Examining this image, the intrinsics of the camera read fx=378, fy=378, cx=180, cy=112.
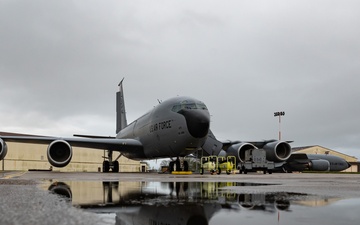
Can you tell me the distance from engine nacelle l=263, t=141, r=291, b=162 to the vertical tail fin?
1593cm

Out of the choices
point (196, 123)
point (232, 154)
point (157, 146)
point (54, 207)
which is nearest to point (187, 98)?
point (196, 123)

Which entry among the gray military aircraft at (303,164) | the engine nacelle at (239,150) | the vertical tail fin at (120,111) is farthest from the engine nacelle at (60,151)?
the gray military aircraft at (303,164)

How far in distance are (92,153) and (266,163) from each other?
44645 mm

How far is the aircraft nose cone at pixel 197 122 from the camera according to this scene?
61.0 ft

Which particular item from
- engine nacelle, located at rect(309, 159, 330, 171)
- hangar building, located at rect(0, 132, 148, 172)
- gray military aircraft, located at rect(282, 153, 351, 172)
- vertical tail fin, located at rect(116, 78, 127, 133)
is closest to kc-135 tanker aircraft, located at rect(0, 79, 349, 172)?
vertical tail fin, located at rect(116, 78, 127, 133)

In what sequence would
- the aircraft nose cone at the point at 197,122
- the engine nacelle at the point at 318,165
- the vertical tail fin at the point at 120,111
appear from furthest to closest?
the engine nacelle at the point at 318,165
the vertical tail fin at the point at 120,111
the aircraft nose cone at the point at 197,122

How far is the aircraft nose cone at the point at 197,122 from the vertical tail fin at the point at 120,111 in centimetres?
1882

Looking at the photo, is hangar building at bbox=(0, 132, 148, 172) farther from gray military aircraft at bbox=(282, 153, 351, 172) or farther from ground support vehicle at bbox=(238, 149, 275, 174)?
ground support vehicle at bbox=(238, 149, 275, 174)

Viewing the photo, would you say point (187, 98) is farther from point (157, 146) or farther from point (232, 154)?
point (232, 154)

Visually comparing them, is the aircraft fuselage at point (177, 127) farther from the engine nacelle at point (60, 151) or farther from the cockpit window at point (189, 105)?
the engine nacelle at point (60, 151)

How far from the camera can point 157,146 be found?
71.3ft

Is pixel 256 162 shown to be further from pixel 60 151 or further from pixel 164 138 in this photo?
pixel 60 151

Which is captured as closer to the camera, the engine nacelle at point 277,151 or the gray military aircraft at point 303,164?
the engine nacelle at point 277,151

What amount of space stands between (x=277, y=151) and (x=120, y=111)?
57.6ft
